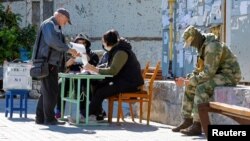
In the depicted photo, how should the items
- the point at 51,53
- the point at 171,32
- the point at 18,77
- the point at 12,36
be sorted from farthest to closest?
1. the point at 12,36
2. the point at 171,32
3. the point at 18,77
4. the point at 51,53

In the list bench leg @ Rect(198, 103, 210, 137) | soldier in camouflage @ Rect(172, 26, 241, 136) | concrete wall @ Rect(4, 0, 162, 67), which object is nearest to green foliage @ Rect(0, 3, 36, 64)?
concrete wall @ Rect(4, 0, 162, 67)

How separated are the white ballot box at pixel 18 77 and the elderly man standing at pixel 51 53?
4.03 feet

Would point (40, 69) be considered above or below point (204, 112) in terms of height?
above

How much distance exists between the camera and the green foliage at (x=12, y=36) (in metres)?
19.8

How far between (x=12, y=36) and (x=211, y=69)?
445 inches

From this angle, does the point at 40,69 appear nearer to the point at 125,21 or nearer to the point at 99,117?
the point at 99,117

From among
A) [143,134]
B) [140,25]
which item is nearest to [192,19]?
[143,134]

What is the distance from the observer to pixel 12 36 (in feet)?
64.9

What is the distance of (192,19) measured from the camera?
43.9 ft

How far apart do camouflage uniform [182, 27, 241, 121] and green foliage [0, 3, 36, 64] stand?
35.7ft

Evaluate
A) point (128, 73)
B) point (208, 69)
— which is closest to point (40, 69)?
point (128, 73)

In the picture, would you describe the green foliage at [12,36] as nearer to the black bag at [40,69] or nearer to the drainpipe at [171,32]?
the drainpipe at [171,32]

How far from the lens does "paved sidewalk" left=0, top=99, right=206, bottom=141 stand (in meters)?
9.22

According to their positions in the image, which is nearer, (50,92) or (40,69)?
(40,69)
